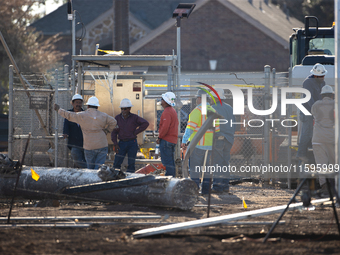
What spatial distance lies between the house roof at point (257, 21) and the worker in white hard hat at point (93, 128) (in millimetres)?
22956

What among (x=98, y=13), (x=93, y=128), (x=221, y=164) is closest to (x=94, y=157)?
(x=93, y=128)

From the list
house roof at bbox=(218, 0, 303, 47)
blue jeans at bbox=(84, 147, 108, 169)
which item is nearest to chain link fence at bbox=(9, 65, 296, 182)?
blue jeans at bbox=(84, 147, 108, 169)

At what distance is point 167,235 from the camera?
621 centimetres

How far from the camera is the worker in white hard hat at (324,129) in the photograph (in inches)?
371

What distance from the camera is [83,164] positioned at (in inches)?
→ 428

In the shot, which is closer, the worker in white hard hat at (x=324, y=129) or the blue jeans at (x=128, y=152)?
the worker in white hard hat at (x=324, y=129)

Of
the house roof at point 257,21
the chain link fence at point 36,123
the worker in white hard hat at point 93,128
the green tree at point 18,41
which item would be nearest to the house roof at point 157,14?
the house roof at point 257,21

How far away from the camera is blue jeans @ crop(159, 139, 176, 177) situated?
10266 mm

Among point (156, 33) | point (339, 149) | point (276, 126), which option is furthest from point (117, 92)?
point (156, 33)

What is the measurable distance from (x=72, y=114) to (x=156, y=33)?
23.6 metres

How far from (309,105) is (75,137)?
4818mm

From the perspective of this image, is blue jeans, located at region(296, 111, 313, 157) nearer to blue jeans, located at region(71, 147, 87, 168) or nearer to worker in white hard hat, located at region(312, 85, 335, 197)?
worker in white hard hat, located at region(312, 85, 335, 197)

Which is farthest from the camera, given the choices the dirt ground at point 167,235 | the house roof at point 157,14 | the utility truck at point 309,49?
the house roof at point 157,14

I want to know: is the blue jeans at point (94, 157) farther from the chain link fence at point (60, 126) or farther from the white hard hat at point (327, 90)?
the white hard hat at point (327, 90)
